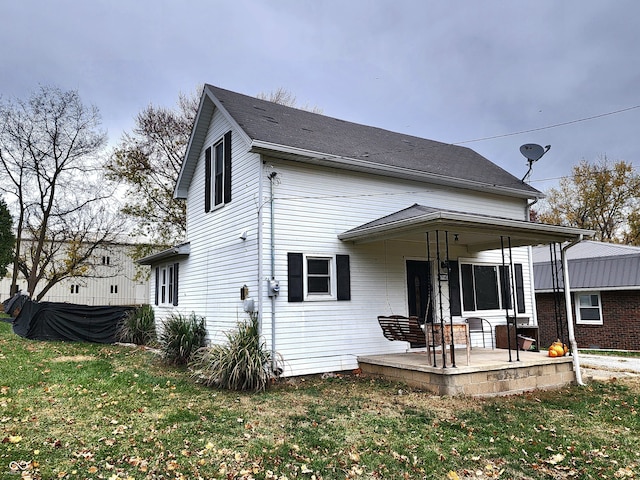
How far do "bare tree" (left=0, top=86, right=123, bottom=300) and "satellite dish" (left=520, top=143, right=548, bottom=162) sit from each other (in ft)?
68.1

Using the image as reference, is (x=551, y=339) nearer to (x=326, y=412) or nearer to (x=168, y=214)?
(x=326, y=412)

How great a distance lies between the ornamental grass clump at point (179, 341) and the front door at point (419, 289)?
4.79 metres

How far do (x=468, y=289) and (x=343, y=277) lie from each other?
3.67 metres

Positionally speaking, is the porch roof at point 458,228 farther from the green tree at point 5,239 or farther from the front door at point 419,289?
the green tree at point 5,239

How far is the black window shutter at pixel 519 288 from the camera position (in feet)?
40.8

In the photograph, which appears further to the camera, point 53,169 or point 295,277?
point 53,169

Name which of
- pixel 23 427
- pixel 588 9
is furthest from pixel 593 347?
pixel 23 427

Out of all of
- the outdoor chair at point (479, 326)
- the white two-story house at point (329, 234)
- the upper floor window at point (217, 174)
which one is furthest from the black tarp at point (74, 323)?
the outdoor chair at point (479, 326)

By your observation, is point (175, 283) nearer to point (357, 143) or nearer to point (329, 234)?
point (329, 234)

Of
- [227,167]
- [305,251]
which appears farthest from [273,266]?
[227,167]

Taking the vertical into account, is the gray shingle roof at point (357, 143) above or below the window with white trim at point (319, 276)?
above

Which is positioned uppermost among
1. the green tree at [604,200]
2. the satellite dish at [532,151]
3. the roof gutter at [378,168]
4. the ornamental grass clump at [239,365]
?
the green tree at [604,200]

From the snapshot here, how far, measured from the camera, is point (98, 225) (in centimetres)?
2714

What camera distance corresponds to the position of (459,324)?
799 centimetres
